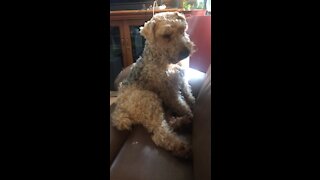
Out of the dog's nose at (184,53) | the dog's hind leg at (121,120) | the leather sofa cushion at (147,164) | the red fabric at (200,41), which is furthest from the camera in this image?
the red fabric at (200,41)

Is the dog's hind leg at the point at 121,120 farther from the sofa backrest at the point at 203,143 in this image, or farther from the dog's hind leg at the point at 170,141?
the sofa backrest at the point at 203,143

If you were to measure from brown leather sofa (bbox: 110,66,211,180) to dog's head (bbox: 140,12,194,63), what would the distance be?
1.91ft

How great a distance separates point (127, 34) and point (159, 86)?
2.18 meters

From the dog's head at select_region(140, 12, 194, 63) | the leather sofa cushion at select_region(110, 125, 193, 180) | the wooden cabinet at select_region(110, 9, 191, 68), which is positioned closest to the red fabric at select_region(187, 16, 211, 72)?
the dog's head at select_region(140, 12, 194, 63)

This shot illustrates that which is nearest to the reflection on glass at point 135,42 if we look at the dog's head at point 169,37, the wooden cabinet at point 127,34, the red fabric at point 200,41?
the wooden cabinet at point 127,34

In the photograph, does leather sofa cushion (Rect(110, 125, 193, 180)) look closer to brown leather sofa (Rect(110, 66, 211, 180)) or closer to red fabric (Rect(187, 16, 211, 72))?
brown leather sofa (Rect(110, 66, 211, 180))

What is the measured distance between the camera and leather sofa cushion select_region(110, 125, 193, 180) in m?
0.96

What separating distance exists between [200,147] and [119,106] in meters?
0.73

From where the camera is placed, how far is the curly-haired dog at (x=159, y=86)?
1.36m

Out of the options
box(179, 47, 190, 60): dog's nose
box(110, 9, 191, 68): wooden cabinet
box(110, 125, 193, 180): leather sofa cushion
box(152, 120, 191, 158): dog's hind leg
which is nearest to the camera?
box(110, 125, 193, 180): leather sofa cushion
